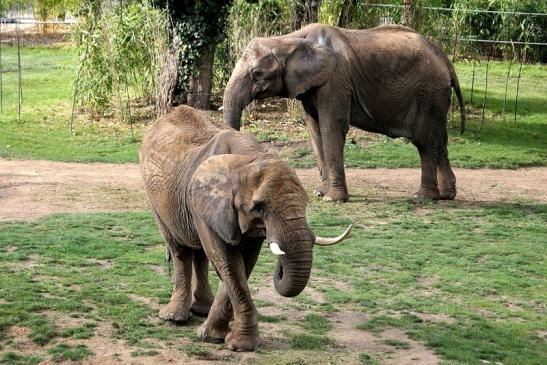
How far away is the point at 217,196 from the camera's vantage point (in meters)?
7.47

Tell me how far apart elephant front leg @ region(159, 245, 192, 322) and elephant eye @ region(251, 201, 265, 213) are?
63.9 inches

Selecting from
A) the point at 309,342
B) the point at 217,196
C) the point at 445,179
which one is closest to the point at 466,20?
the point at 445,179

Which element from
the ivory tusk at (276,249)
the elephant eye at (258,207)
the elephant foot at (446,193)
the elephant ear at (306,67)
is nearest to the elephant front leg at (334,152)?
the elephant ear at (306,67)

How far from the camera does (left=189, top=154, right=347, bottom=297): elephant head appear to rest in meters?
7.07

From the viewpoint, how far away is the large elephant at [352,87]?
45.0 ft

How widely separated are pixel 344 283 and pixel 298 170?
6370mm

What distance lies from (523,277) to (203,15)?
10.6 meters

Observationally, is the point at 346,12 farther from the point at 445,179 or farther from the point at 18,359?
the point at 18,359

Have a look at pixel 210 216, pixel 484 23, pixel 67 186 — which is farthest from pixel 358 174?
pixel 484 23

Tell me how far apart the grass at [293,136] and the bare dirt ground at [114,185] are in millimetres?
530

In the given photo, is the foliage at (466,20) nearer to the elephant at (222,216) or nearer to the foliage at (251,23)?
the foliage at (251,23)

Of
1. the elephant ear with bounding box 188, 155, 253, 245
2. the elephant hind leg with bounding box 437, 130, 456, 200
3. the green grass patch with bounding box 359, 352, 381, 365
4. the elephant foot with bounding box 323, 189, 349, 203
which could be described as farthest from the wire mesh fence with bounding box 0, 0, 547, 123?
the green grass patch with bounding box 359, 352, 381, 365

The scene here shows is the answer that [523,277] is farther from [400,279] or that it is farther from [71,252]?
[71,252]

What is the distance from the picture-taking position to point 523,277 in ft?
35.5
